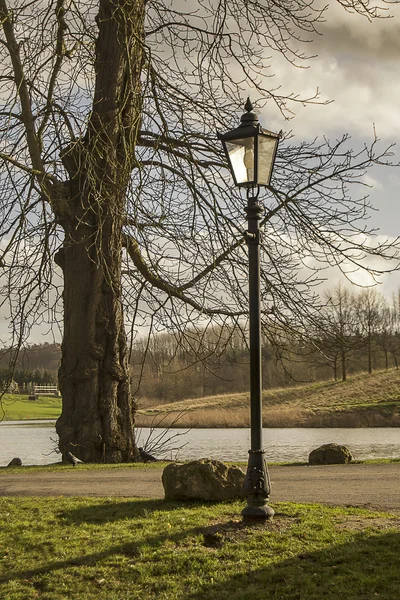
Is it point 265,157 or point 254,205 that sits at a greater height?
point 265,157

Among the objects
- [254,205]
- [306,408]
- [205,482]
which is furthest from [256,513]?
[306,408]

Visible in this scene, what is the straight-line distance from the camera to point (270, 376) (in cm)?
4706

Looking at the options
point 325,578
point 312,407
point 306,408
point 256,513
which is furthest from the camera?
point 312,407

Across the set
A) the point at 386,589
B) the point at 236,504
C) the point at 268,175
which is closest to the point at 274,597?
the point at 386,589

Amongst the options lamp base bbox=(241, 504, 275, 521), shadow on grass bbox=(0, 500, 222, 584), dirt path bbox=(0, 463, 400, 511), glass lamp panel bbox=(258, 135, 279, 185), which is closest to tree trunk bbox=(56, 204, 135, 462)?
dirt path bbox=(0, 463, 400, 511)

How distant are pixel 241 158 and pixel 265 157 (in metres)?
0.23

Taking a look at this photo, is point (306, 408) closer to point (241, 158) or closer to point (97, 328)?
point (97, 328)

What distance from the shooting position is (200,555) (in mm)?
5414

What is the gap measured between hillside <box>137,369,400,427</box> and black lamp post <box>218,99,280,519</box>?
20.3m

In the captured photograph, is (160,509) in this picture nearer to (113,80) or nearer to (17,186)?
(17,186)

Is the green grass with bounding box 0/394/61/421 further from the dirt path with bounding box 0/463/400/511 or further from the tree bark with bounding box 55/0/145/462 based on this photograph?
the dirt path with bounding box 0/463/400/511

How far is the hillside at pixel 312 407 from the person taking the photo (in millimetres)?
33406

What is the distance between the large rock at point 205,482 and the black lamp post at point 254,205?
2.77ft

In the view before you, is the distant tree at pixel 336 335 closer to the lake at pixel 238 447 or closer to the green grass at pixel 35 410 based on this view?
the lake at pixel 238 447
